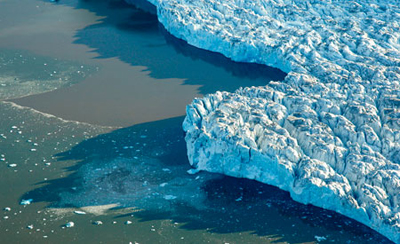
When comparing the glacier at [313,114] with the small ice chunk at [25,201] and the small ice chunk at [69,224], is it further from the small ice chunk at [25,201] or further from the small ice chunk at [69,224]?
the small ice chunk at [25,201]

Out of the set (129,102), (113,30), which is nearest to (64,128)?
(129,102)

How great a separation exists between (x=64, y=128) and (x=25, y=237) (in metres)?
5.99

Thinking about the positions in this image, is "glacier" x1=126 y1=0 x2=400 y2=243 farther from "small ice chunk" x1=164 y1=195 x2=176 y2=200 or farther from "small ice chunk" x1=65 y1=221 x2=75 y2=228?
"small ice chunk" x1=65 y1=221 x2=75 y2=228

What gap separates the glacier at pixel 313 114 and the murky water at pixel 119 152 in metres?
0.65

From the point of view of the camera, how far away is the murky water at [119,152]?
15.9 metres

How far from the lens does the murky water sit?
15875 millimetres

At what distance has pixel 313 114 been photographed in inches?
742

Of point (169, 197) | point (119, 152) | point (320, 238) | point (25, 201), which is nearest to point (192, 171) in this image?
point (169, 197)

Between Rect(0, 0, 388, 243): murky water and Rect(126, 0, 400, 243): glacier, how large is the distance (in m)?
0.65

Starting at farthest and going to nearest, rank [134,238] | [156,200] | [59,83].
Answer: [59,83], [156,200], [134,238]

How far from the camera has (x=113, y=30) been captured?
3019 centimetres

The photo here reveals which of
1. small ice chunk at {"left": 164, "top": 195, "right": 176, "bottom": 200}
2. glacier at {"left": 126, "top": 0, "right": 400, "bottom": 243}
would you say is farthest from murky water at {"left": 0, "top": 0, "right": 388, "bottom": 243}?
glacier at {"left": 126, "top": 0, "right": 400, "bottom": 243}

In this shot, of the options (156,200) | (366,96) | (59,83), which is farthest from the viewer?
(59,83)

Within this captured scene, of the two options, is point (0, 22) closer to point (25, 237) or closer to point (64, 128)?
point (64, 128)
